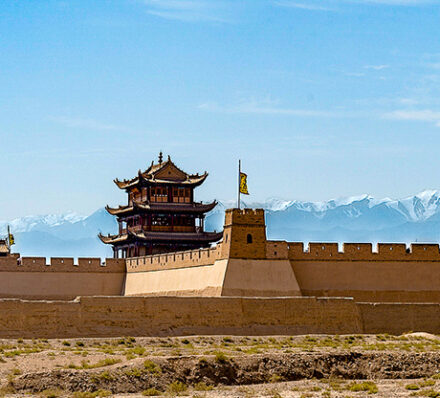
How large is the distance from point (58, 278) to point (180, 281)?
8.39m

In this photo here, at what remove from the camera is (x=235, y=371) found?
4372 centimetres

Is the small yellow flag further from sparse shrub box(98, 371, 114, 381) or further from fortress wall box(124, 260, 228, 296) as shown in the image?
sparse shrub box(98, 371, 114, 381)

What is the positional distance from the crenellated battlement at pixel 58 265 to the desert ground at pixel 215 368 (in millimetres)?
19874

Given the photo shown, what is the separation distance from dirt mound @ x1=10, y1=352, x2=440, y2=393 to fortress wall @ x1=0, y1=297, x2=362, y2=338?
684 cm

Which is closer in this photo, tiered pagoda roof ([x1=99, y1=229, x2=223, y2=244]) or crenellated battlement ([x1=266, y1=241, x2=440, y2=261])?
crenellated battlement ([x1=266, y1=241, x2=440, y2=261])

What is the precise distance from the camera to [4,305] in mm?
48500

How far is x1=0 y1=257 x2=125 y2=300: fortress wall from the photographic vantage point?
67.9 metres

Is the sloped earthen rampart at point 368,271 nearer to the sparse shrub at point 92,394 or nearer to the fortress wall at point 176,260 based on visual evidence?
the fortress wall at point 176,260

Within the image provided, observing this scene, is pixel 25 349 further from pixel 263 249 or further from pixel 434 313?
pixel 434 313

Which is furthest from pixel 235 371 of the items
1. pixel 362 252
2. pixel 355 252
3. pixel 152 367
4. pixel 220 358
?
pixel 362 252

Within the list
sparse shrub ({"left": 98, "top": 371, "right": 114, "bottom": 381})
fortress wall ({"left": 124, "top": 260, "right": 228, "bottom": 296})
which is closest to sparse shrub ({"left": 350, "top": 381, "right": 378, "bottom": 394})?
sparse shrub ({"left": 98, "top": 371, "right": 114, "bottom": 381})

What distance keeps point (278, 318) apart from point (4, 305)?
11939 millimetres

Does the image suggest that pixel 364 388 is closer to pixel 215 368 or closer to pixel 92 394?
pixel 215 368

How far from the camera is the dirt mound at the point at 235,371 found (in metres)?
39.9
